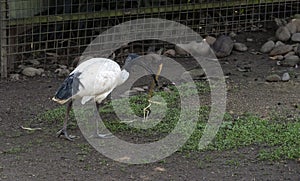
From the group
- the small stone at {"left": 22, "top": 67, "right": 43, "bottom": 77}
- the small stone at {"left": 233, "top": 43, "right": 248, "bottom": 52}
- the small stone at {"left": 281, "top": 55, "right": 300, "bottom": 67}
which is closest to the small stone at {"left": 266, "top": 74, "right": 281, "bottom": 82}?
the small stone at {"left": 281, "top": 55, "right": 300, "bottom": 67}

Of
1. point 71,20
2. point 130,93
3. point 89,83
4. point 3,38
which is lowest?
point 130,93

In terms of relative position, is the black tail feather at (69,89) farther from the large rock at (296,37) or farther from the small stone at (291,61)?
the large rock at (296,37)

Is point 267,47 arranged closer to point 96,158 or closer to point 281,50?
point 281,50

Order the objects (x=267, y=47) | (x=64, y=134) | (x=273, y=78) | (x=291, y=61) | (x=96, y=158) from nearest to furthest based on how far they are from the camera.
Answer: (x=96, y=158) → (x=64, y=134) → (x=273, y=78) → (x=291, y=61) → (x=267, y=47)

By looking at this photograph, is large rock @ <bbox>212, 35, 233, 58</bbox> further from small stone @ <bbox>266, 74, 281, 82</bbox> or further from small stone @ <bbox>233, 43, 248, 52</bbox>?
small stone @ <bbox>266, 74, 281, 82</bbox>

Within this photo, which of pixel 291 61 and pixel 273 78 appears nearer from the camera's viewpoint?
pixel 273 78

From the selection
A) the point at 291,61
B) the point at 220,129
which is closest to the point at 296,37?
the point at 291,61

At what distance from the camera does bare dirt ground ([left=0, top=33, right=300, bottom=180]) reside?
17.6 ft

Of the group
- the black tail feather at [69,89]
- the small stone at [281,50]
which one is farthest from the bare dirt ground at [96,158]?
the small stone at [281,50]

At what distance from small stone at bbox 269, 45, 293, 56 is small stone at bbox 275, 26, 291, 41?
0.41 m

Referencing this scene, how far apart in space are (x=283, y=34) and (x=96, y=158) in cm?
417

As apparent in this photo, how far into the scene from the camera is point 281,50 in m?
8.62

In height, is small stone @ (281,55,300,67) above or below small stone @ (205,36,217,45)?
below

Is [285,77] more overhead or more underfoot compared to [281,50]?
more underfoot
